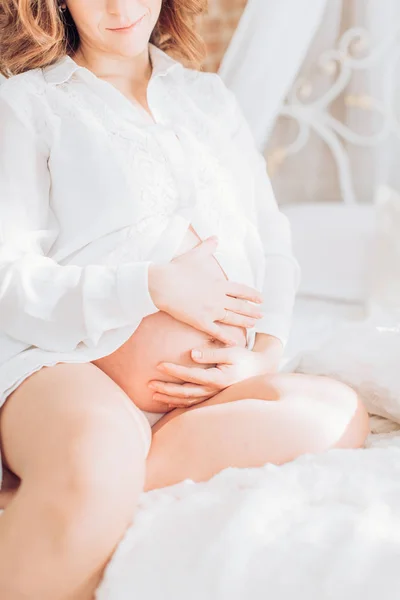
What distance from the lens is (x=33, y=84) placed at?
4.41 feet

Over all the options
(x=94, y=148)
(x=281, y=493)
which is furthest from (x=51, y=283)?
(x=281, y=493)

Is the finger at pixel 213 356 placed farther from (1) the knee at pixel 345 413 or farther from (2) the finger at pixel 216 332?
(1) the knee at pixel 345 413

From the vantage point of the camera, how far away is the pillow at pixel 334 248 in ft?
6.95

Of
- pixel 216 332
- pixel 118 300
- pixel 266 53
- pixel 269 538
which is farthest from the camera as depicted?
pixel 266 53

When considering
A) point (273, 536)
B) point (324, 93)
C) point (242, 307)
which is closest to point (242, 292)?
point (242, 307)

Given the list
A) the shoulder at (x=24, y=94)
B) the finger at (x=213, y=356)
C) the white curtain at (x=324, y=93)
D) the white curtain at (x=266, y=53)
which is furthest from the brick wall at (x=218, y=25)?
the finger at (x=213, y=356)

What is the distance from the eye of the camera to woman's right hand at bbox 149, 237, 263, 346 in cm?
124

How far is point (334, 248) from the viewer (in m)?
2.17

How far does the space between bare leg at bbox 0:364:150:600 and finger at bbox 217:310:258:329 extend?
0.84 feet

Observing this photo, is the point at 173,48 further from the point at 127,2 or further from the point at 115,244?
the point at 115,244

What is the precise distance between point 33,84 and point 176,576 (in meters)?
0.85

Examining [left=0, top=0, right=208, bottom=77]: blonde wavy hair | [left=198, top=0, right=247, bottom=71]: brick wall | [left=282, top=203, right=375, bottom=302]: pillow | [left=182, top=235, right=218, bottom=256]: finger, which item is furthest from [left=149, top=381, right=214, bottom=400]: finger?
[left=198, top=0, right=247, bottom=71]: brick wall

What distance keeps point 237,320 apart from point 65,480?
1.55 ft

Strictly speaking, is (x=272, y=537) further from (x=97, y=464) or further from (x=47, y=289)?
(x=47, y=289)
